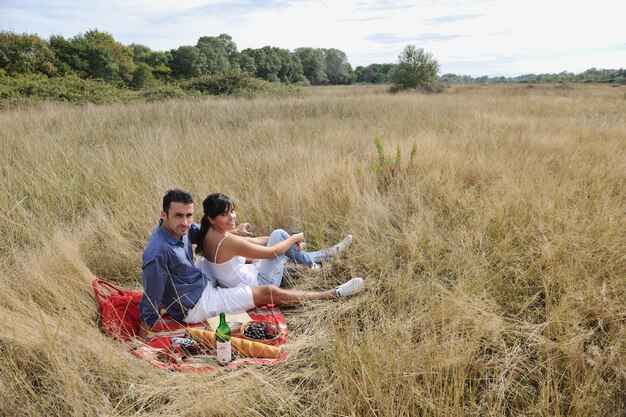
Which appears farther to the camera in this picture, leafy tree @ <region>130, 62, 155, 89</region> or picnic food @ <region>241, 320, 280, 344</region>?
leafy tree @ <region>130, 62, 155, 89</region>

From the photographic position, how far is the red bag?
252cm

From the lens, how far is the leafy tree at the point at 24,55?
20.4m

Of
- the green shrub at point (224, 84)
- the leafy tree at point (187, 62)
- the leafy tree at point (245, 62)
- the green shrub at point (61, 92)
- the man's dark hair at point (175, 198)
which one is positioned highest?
the leafy tree at point (245, 62)

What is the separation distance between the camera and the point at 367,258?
3305 mm

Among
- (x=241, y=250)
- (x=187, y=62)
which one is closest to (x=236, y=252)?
(x=241, y=250)

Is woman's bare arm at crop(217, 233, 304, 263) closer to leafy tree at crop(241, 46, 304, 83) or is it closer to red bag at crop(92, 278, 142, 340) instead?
red bag at crop(92, 278, 142, 340)

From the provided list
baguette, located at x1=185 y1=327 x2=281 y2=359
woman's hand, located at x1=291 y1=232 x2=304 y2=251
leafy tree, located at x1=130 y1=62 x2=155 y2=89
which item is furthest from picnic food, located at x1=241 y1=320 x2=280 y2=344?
leafy tree, located at x1=130 y1=62 x2=155 y2=89

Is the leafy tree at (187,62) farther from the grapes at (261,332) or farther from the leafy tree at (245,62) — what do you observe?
the grapes at (261,332)

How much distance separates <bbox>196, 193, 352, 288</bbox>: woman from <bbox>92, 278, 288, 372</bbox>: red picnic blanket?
337 mm

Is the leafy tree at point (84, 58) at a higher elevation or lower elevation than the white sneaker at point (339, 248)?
higher

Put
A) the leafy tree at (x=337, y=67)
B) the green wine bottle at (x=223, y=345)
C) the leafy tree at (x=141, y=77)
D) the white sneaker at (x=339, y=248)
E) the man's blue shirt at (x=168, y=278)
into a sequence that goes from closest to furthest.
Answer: the green wine bottle at (x=223, y=345), the man's blue shirt at (x=168, y=278), the white sneaker at (x=339, y=248), the leafy tree at (x=141, y=77), the leafy tree at (x=337, y=67)

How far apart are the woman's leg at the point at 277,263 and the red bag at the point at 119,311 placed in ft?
3.25

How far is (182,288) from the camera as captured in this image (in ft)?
8.62

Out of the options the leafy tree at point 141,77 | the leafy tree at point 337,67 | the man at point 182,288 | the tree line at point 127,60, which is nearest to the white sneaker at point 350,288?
the man at point 182,288
